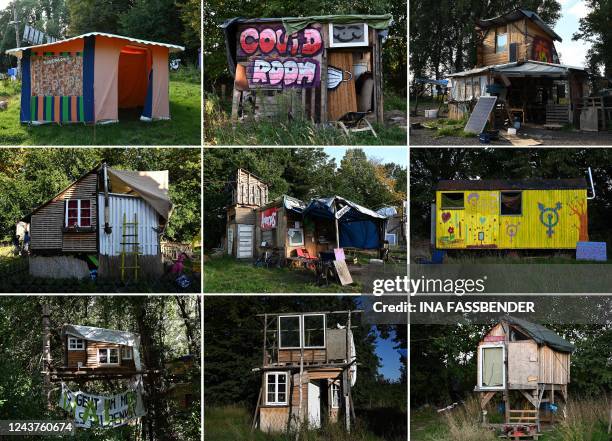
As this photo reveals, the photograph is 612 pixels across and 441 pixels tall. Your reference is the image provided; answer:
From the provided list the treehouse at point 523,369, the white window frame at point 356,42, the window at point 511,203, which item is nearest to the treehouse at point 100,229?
the white window frame at point 356,42

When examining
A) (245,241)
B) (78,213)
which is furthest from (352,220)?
(78,213)

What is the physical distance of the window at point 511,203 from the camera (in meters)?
10.5

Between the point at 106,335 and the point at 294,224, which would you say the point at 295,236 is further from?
the point at 106,335

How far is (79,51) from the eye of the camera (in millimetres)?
10211

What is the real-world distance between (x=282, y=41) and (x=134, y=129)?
213 cm

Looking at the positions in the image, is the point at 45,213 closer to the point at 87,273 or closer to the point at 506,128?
the point at 87,273

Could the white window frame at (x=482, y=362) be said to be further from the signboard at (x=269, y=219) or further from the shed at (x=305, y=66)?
the shed at (x=305, y=66)

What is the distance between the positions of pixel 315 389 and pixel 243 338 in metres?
1.34

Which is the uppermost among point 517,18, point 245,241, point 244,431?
point 517,18

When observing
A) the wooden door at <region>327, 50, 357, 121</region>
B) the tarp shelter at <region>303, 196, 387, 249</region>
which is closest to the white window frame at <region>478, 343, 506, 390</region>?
the tarp shelter at <region>303, 196, 387, 249</region>

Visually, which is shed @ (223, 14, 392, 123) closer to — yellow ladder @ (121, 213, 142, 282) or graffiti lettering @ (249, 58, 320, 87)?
graffiti lettering @ (249, 58, 320, 87)

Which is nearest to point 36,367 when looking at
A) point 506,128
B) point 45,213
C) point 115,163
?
point 45,213

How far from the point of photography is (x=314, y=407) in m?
9.52

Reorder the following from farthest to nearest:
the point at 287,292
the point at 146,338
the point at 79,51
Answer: the point at 146,338 < the point at 79,51 < the point at 287,292
